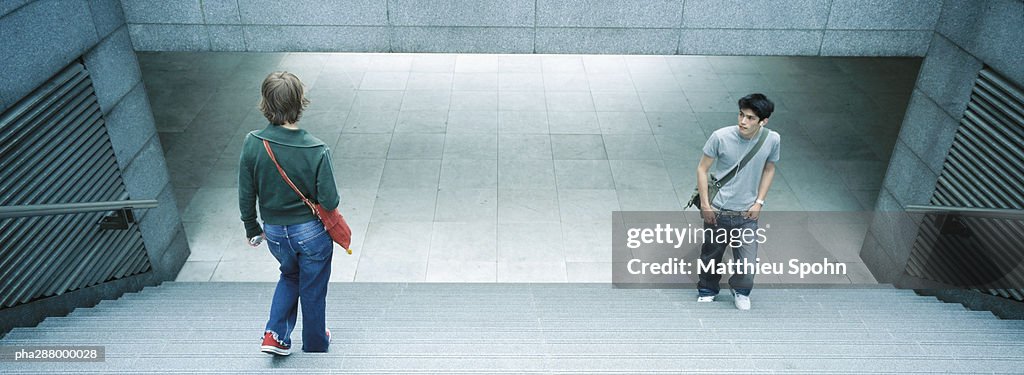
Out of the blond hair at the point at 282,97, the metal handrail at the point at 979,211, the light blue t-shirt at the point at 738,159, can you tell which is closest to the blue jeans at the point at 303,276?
the blond hair at the point at 282,97

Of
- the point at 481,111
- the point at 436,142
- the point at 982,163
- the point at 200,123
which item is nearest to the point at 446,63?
the point at 481,111

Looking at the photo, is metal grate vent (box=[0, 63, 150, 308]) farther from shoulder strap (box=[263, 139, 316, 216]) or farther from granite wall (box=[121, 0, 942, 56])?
shoulder strap (box=[263, 139, 316, 216])

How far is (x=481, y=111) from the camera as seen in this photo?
1047 centimetres

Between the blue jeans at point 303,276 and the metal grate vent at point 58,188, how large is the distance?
2.10m


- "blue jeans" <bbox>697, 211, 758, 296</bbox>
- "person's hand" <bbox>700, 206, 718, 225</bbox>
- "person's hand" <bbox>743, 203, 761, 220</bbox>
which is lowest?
"blue jeans" <bbox>697, 211, 758, 296</bbox>

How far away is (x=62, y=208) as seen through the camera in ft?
14.1

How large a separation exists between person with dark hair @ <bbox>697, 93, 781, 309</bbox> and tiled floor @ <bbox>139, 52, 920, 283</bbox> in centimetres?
188

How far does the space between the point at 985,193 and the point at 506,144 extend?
5763mm

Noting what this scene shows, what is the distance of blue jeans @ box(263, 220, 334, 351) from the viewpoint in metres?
3.42

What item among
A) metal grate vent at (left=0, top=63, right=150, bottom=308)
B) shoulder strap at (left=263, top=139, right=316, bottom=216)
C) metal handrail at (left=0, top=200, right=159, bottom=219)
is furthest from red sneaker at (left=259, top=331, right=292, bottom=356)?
metal grate vent at (left=0, top=63, right=150, bottom=308)

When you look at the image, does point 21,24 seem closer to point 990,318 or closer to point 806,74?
point 990,318

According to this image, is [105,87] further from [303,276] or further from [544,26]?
[544,26]

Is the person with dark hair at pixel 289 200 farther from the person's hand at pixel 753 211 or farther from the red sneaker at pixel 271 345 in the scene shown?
the person's hand at pixel 753 211

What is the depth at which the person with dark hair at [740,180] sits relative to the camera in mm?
4355
